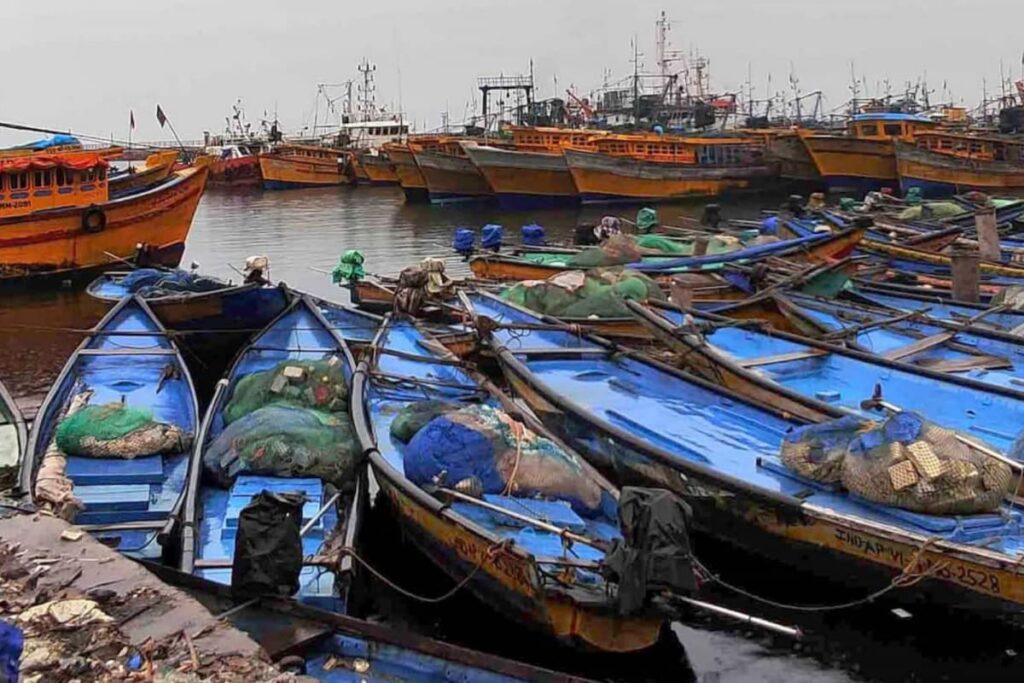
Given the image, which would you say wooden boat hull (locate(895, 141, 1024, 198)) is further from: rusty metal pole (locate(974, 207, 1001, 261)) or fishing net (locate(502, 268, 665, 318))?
fishing net (locate(502, 268, 665, 318))

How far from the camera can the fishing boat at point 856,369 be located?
35.2 feet

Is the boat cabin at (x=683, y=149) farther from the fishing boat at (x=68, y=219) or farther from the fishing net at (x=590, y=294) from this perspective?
the fishing net at (x=590, y=294)

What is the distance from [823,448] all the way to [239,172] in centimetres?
6546

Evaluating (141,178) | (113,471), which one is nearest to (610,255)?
(113,471)

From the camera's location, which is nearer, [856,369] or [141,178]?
[856,369]

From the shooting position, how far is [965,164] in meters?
43.6

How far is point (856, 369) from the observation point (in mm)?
12078

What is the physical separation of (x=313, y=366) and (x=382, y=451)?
244cm

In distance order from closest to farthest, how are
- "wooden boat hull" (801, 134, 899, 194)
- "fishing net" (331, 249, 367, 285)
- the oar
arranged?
the oar → "fishing net" (331, 249, 367, 285) → "wooden boat hull" (801, 134, 899, 194)

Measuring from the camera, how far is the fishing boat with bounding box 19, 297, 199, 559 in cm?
880

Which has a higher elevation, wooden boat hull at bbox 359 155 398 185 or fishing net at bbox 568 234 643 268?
wooden boat hull at bbox 359 155 398 185

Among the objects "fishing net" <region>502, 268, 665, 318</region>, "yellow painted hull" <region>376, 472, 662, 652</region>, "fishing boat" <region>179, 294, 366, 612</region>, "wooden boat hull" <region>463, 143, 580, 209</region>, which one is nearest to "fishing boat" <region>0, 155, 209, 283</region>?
"fishing net" <region>502, 268, 665, 318</region>

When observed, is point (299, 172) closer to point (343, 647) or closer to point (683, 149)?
point (683, 149)

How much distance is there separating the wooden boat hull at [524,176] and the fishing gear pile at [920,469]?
3866cm
